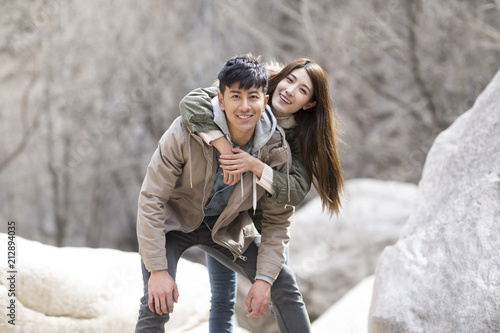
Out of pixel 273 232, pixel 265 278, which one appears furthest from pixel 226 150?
pixel 265 278

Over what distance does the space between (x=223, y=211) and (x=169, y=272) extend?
306 millimetres

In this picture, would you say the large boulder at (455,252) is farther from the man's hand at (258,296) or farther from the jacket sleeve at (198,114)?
the jacket sleeve at (198,114)

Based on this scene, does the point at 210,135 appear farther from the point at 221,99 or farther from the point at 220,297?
the point at 220,297

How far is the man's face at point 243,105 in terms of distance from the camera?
2201 mm

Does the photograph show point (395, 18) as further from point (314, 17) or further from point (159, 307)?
point (159, 307)

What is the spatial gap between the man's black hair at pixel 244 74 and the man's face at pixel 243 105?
0.02m

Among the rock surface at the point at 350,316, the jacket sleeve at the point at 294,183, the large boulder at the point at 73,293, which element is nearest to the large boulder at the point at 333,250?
the rock surface at the point at 350,316

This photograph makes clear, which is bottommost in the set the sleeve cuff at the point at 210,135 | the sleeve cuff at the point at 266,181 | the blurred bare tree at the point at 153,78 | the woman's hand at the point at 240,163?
the sleeve cuff at the point at 266,181

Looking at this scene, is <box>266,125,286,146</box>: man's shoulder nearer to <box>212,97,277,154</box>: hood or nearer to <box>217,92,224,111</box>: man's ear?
<box>212,97,277,154</box>: hood

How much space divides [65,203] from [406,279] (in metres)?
6.68

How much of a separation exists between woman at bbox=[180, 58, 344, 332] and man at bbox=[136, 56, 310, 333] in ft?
0.19

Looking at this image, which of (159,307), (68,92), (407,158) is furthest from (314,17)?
(159,307)

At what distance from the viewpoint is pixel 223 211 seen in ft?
7.62

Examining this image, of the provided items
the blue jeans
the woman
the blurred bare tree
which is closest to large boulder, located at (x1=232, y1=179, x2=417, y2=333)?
the blurred bare tree
